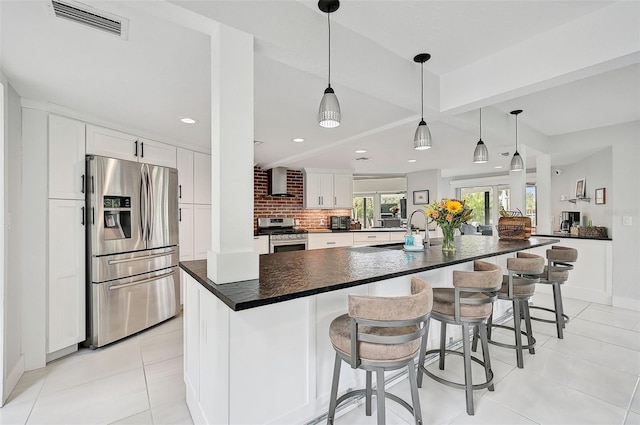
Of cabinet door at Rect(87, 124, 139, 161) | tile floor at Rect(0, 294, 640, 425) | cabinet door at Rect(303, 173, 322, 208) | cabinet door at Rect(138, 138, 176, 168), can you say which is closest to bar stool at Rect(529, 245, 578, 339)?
tile floor at Rect(0, 294, 640, 425)

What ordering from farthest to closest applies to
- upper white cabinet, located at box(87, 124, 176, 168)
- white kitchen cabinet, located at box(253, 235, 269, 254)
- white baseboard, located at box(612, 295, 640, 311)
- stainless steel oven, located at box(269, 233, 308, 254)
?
stainless steel oven, located at box(269, 233, 308, 254), white kitchen cabinet, located at box(253, 235, 269, 254), white baseboard, located at box(612, 295, 640, 311), upper white cabinet, located at box(87, 124, 176, 168)

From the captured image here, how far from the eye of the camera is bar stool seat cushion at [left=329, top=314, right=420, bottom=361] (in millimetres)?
1399

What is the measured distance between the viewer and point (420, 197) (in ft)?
22.6

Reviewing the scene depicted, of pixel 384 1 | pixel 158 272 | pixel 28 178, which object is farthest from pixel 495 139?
pixel 28 178

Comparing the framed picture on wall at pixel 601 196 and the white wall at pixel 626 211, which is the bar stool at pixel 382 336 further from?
the framed picture on wall at pixel 601 196

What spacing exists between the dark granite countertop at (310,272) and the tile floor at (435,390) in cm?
87

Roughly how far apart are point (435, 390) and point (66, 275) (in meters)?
3.18

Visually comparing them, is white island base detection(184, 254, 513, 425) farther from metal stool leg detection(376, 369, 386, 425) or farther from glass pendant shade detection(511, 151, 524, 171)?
glass pendant shade detection(511, 151, 524, 171)

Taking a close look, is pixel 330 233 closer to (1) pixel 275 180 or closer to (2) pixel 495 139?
(1) pixel 275 180

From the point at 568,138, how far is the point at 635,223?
145cm

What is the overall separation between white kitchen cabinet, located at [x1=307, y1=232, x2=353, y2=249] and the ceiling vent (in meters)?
4.59

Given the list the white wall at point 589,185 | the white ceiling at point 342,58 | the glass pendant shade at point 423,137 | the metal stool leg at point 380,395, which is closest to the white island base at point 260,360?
the metal stool leg at point 380,395

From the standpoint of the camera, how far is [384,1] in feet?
5.65

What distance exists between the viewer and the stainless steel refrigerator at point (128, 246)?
9.27ft
